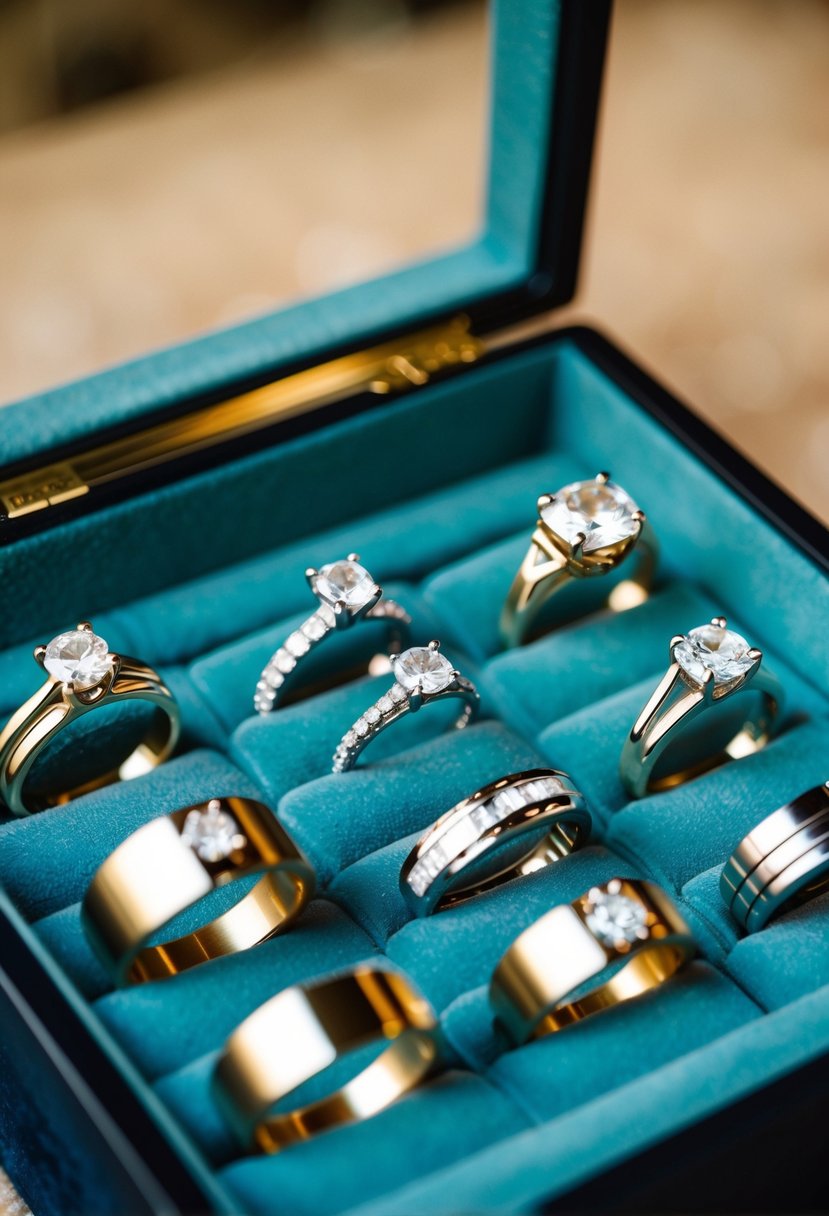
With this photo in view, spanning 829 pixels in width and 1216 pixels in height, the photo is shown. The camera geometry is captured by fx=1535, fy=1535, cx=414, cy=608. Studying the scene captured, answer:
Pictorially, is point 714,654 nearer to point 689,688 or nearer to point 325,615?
point 689,688

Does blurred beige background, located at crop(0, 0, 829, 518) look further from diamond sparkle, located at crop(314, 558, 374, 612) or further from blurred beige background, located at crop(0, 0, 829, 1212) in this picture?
diamond sparkle, located at crop(314, 558, 374, 612)

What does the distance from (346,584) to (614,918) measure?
44 cm

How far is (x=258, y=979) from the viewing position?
1.20 meters

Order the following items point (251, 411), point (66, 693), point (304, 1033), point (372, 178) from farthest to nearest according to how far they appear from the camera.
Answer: point (372, 178), point (251, 411), point (66, 693), point (304, 1033)

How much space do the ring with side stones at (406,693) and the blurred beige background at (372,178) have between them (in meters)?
0.84

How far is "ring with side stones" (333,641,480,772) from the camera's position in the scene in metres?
1.35

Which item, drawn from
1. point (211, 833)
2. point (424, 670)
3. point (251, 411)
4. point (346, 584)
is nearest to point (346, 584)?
point (346, 584)

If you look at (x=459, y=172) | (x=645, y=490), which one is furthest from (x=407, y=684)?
(x=459, y=172)

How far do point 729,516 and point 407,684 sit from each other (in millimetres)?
376

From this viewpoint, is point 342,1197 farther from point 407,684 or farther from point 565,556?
point 565,556

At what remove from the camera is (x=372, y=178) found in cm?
250

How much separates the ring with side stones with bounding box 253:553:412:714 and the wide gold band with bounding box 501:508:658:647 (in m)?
0.14

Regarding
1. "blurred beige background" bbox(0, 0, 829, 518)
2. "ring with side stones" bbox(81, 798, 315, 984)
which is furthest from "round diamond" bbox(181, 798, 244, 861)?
"blurred beige background" bbox(0, 0, 829, 518)

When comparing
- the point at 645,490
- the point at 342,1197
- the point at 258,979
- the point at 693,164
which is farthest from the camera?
the point at 693,164
